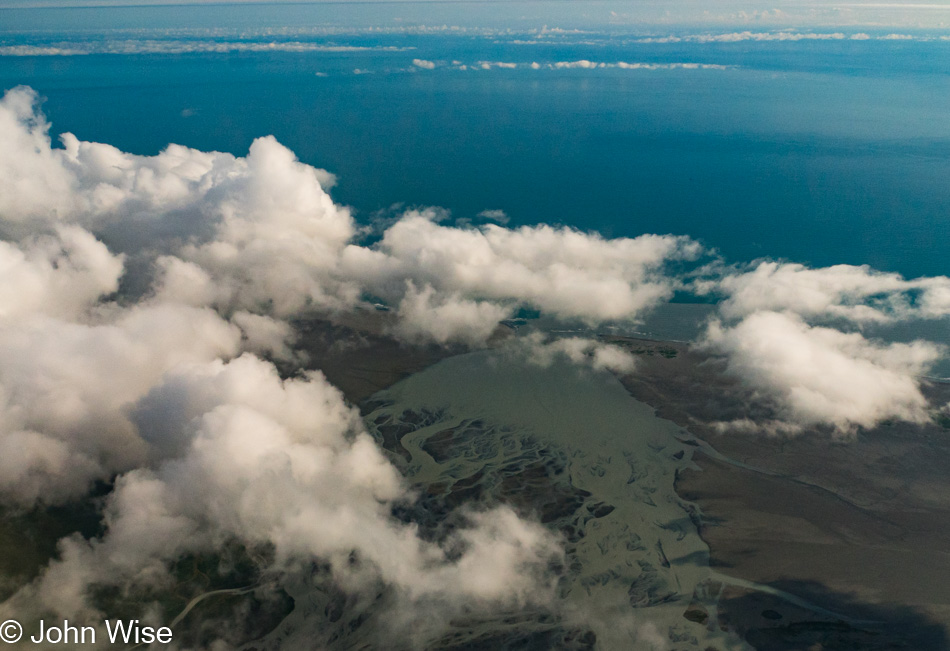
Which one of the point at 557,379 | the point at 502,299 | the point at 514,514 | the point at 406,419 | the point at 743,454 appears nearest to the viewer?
the point at 514,514

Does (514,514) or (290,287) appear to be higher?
(290,287)

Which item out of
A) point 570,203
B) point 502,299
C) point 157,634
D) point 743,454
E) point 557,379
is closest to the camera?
point 157,634

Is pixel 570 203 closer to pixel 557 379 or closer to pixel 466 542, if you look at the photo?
pixel 557 379

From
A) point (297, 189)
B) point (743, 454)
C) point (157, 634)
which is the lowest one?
Result: point (157, 634)

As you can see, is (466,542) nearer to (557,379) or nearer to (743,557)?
(743,557)

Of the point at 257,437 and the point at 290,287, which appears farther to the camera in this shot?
the point at 290,287

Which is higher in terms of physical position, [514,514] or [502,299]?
[502,299]

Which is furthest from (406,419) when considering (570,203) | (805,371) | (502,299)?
(570,203)

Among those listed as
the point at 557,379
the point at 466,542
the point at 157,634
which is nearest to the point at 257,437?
the point at 157,634

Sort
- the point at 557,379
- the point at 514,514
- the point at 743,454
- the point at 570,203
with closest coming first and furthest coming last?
1. the point at 514,514
2. the point at 743,454
3. the point at 557,379
4. the point at 570,203
